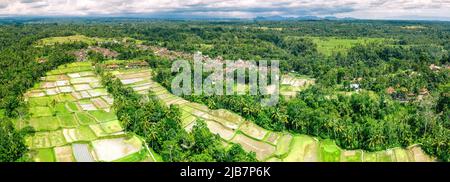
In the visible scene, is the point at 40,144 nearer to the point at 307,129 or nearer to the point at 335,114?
the point at 307,129

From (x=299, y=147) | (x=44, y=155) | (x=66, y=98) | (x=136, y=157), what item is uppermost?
(x=66, y=98)

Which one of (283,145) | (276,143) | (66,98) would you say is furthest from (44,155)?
(283,145)

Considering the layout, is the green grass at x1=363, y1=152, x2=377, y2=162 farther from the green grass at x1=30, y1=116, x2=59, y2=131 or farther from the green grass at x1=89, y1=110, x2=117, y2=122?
the green grass at x1=30, y1=116, x2=59, y2=131

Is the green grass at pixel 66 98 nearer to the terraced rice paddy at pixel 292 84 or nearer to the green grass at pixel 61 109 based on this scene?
the green grass at pixel 61 109

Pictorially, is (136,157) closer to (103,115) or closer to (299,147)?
(103,115)

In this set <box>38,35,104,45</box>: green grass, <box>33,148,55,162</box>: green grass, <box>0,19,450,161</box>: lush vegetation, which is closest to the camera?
<box>33,148,55,162</box>: green grass

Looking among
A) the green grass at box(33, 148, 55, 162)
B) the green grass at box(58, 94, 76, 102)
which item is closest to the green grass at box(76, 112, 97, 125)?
the green grass at box(58, 94, 76, 102)

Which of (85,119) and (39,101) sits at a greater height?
(39,101)
